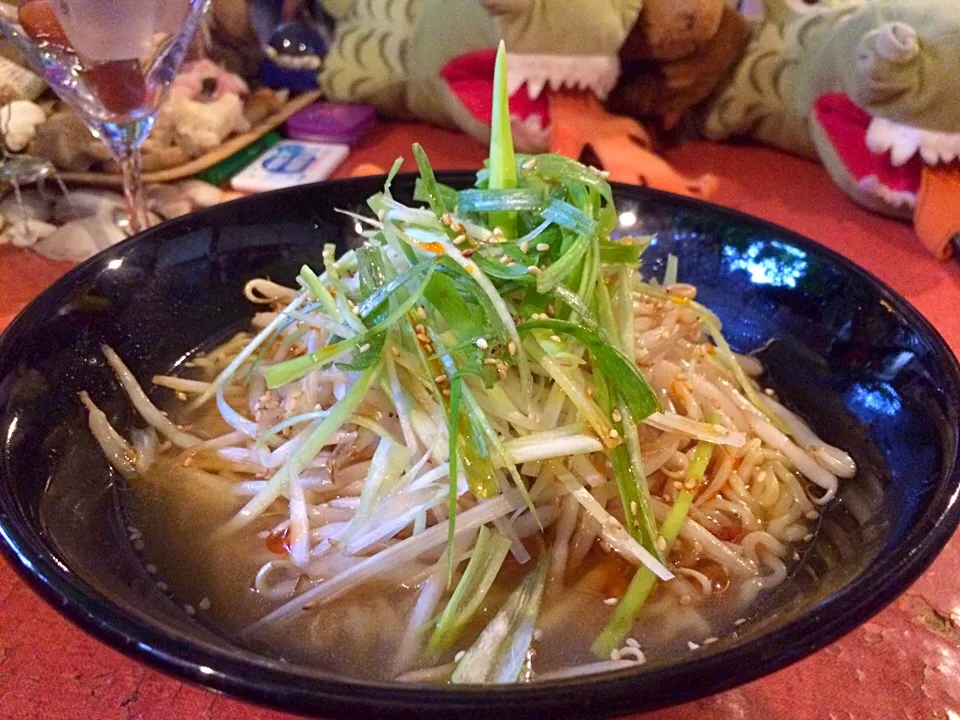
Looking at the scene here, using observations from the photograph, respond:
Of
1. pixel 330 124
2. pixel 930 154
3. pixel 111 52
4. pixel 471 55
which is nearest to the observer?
pixel 111 52

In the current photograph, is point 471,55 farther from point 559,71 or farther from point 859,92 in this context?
point 859,92

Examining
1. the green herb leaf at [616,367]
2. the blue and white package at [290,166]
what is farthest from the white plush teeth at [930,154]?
the blue and white package at [290,166]

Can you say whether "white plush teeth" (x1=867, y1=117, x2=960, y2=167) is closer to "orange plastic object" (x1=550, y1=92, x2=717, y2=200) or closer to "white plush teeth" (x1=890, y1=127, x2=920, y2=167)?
"white plush teeth" (x1=890, y1=127, x2=920, y2=167)

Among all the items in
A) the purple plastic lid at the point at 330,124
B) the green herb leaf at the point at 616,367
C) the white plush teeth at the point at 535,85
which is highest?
the green herb leaf at the point at 616,367

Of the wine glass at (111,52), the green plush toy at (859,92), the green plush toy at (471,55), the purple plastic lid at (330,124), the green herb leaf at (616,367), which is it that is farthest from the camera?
the purple plastic lid at (330,124)

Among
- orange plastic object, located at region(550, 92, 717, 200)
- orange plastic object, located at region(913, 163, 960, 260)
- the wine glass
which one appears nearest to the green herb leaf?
the wine glass

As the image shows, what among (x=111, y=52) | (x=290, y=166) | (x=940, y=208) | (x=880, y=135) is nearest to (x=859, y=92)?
(x=880, y=135)

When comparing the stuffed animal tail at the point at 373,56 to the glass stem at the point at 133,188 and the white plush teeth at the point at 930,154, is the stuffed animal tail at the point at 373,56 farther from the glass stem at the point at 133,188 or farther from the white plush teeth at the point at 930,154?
the white plush teeth at the point at 930,154
